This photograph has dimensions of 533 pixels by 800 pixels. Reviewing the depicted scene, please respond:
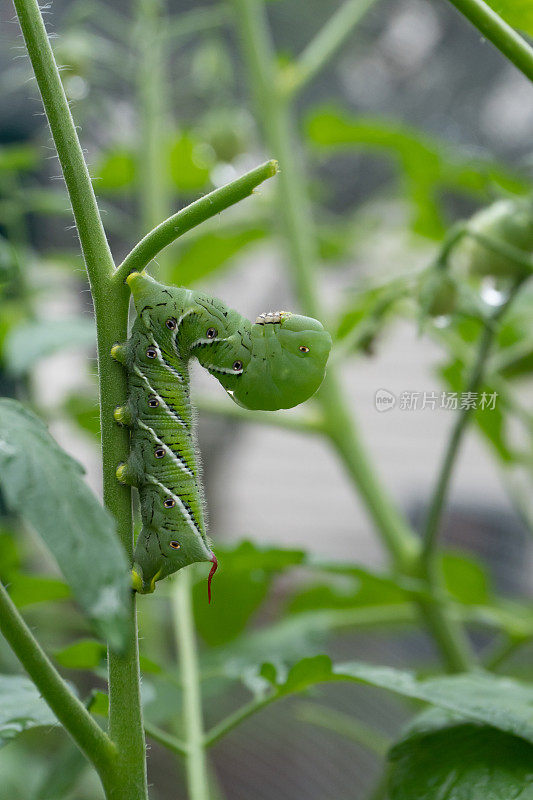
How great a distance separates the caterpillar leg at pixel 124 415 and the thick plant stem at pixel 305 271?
1.46 feet

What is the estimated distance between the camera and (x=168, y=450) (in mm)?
413

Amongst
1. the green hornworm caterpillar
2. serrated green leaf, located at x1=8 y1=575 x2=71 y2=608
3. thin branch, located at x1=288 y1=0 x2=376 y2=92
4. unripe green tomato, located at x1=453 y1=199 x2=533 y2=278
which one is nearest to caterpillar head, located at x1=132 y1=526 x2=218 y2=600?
the green hornworm caterpillar

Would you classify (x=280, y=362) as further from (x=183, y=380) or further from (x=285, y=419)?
Result: (x=285, y=419)

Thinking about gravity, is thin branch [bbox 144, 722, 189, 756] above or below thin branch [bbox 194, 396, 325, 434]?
below

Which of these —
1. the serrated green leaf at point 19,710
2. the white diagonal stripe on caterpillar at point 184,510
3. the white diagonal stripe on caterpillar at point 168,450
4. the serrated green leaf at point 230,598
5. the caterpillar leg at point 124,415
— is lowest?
the serrated green leaf at point 230,598

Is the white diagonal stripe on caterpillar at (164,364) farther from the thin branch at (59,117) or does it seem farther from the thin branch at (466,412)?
the thin branch at (466,412)

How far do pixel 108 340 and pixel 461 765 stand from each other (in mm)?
282

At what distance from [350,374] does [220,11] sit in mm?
2778

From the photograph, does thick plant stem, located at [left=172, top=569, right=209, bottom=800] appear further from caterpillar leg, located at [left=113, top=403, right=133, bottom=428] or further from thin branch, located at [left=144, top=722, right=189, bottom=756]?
caterpillar leg, located at [left=113, top=403, right=133, bottom=428]

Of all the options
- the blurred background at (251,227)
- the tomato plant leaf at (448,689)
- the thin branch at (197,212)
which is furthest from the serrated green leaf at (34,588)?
the thin branch at (197,212)

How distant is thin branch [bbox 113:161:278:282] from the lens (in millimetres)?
269

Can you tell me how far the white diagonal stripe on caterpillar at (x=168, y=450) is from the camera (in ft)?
1.26

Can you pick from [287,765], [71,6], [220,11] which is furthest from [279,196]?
[287,765]
